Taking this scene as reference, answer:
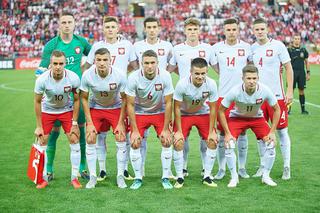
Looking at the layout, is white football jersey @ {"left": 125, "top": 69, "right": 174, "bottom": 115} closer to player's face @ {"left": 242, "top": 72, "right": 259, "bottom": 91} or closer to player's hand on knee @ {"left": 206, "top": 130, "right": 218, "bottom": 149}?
player's hand on knee @ {"left": 206, "top": 130, "right": 218, "bottom": 149}

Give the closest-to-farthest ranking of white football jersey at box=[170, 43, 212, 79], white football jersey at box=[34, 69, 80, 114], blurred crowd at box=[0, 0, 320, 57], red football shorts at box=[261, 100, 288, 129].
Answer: white football jersey at box=[34, 69, 80, 114] → red football shorts at box=[261, 100, 288, 129] → white football jersey at box=[170, 43, 212, 79] → blurred crowd at box=[0, 0, 320, 57]

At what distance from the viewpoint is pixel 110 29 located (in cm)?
828

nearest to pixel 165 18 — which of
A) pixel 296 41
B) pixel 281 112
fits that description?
pixel 296 41

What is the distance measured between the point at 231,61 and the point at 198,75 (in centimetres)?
92

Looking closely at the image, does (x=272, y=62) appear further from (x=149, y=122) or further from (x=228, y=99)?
(x=149, y=122)

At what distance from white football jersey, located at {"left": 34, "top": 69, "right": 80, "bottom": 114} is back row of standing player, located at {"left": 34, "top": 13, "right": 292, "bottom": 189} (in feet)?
2.37

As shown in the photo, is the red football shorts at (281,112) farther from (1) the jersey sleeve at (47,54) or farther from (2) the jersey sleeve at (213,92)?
(1) the jersey sleeve at (47,54)

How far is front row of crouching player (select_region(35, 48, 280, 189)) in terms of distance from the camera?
300 inches

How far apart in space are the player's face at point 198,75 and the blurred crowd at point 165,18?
31.3m

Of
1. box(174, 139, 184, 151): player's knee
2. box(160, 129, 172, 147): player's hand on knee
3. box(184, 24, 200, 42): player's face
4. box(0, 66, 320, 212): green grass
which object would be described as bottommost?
box(0, 66, 320, 212): green grass

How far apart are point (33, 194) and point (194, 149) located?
163 inches

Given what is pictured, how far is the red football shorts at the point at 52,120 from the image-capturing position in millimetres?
7891

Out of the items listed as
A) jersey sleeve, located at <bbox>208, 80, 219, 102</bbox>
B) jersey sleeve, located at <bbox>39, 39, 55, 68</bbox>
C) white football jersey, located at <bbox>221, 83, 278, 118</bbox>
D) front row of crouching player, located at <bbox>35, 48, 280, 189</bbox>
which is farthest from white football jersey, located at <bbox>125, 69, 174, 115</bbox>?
jersey sleeve, located at <bbox>39, 39, 55, 68</bbox>

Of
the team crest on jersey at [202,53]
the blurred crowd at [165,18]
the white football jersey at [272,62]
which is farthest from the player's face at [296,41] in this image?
the blurred crowd at [165,18]
